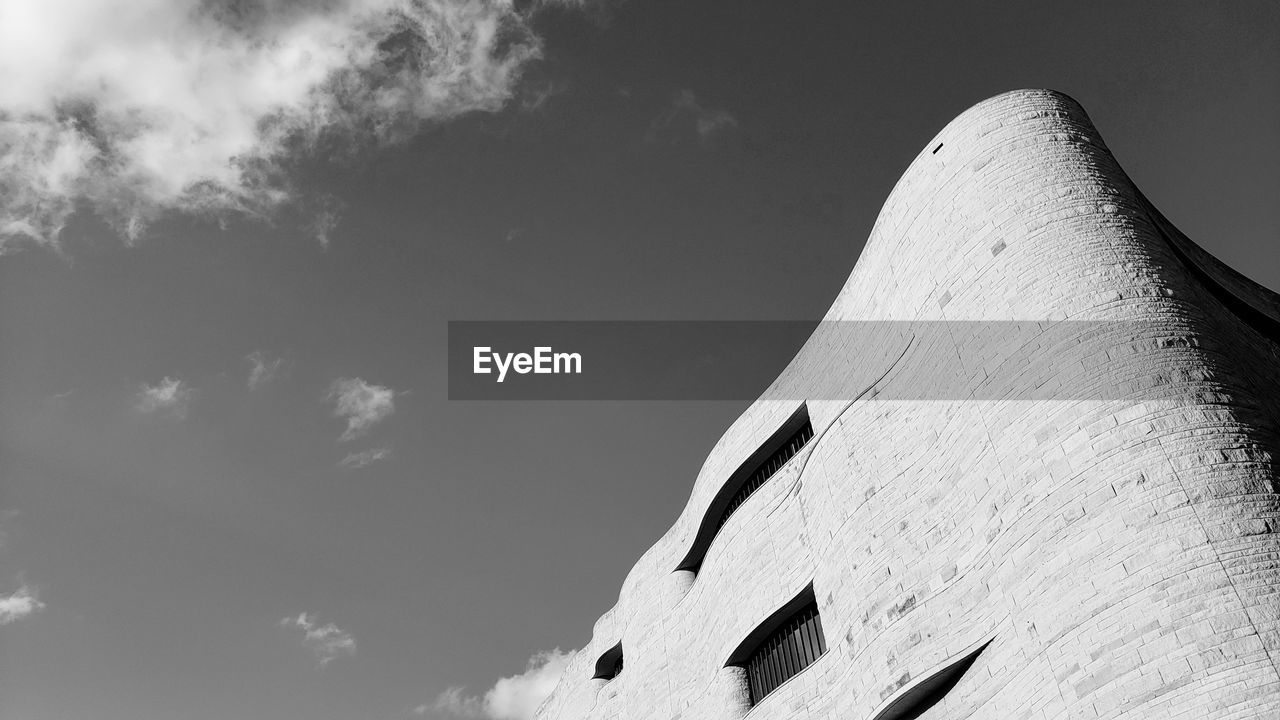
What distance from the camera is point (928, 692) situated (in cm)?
1061

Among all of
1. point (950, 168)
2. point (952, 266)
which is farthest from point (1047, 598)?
point (950, 168)

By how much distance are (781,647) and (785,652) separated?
178 mm

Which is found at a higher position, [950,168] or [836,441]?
[950,168]

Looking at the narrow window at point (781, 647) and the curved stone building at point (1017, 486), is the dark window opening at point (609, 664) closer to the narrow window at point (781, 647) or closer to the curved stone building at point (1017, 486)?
the curved stone building at point (1017, 486)

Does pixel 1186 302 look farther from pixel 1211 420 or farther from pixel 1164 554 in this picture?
pixel 1164 554

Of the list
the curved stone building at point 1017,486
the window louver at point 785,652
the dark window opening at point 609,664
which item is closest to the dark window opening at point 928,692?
the curved stone building at point 1017,486

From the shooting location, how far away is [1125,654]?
8109 millimetres

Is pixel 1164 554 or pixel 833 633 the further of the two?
pixel 833 633

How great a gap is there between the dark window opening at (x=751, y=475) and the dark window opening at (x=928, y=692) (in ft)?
19.1

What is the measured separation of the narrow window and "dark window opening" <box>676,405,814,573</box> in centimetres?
261

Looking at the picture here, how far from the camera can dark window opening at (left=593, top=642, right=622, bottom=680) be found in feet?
70.7

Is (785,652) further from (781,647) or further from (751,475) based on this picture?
(751,475)

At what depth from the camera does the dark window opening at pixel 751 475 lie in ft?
54.8

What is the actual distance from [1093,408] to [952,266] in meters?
3.41
